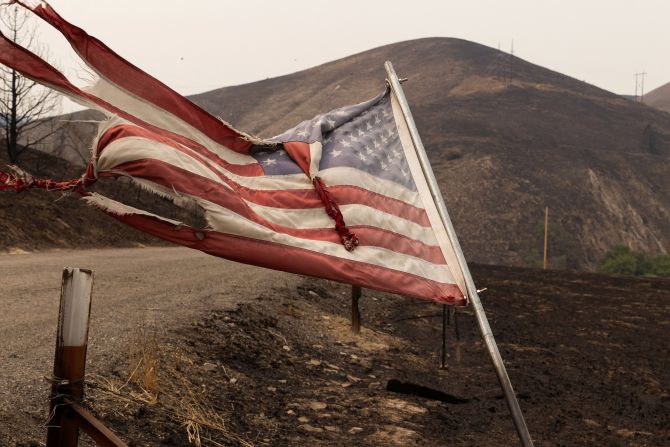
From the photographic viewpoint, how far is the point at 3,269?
52.5 ft

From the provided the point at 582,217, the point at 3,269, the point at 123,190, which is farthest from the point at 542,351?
the point at 582,217

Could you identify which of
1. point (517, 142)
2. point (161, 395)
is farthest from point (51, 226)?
point (517, 142)

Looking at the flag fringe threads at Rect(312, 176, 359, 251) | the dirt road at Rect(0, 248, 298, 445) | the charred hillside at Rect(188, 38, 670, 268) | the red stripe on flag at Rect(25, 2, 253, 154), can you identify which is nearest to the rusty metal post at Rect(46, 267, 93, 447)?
the red stripe on flag at Rect(25, 2, 253, 154)

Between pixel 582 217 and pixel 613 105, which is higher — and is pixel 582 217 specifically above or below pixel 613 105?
below

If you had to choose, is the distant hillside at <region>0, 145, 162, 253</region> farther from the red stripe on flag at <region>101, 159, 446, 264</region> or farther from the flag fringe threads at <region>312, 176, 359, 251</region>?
the red stripe on flag at <region>101, 159, 446, 264</region>

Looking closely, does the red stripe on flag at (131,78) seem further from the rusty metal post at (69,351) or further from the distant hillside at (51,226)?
the distant hillside at (51,226)

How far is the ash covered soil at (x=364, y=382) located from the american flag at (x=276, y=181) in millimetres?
2534

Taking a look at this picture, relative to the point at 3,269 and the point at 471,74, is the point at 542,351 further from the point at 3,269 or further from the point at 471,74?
the point at 471,74

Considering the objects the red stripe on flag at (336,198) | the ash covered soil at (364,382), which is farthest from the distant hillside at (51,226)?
the red stripe on flag at (336,198)

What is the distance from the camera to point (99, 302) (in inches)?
465

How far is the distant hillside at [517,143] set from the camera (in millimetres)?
72500

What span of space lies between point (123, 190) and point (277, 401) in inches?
1479

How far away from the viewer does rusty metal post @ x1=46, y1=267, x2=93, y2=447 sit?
3637 millimetres

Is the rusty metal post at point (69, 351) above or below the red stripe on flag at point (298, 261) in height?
below
